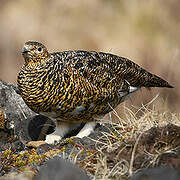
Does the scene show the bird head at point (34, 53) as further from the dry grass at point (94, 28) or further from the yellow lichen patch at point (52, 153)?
the dry grass at point (94, 28)

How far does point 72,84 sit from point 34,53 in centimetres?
42

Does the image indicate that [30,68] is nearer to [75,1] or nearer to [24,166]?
[24,166]

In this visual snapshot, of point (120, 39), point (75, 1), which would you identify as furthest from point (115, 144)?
point (75, 1)

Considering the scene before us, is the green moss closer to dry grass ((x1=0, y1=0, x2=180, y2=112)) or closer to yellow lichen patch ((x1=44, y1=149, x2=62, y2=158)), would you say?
yellow lichen patch ((x1=44, y1=149, x2=62, y2=158))

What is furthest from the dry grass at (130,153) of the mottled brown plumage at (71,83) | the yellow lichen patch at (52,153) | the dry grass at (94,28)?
the dry grass at (94,28)

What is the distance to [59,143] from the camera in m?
3.95

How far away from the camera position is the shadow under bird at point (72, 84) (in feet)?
12.3

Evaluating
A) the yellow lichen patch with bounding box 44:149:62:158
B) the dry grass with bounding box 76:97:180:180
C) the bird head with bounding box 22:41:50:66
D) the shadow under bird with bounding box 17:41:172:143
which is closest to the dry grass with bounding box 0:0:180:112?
the shadow under bird with bounding box 17:41:172:143

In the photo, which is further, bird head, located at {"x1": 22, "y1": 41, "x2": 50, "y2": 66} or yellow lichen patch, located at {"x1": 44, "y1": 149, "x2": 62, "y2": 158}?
bird head, located at {"x1": 22, "y1": 41, "x2": 50, "y2": 66}

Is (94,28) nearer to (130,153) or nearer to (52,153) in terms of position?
(52,153)

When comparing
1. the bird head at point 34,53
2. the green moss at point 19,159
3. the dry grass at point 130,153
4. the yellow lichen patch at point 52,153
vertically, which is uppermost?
the bird head at point 34,53

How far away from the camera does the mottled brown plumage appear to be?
3.76 m

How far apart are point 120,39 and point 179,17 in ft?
3.75

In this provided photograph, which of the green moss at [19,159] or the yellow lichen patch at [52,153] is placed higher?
the yellow lichen patch at [52,153]
